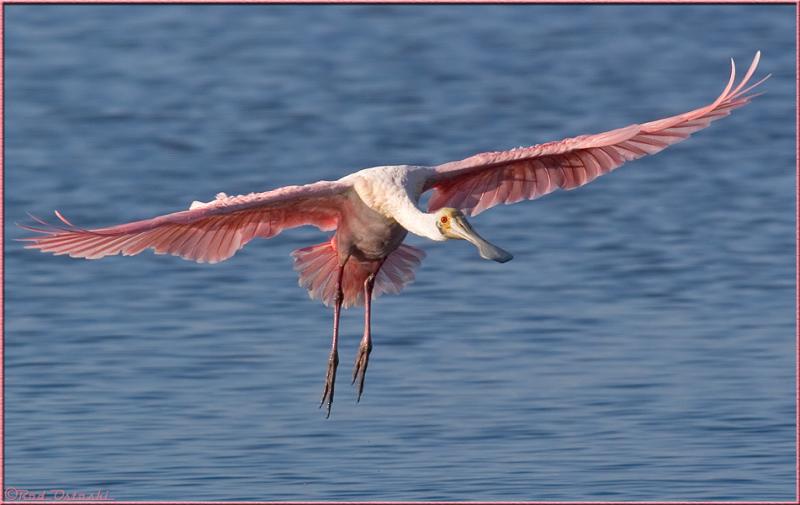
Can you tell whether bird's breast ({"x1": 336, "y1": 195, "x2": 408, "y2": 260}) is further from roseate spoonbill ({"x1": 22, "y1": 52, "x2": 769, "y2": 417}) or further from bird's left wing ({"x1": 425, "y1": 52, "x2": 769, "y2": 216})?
bird's left wing ({"x1": 425, "y1": 52, "x2": 769, "y2": 216})

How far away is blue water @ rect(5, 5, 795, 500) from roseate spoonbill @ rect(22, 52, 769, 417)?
0.82m

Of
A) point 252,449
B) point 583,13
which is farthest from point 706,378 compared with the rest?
point 583,13

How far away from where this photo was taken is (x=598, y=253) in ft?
48.2

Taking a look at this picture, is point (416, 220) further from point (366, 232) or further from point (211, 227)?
point (211, 227)

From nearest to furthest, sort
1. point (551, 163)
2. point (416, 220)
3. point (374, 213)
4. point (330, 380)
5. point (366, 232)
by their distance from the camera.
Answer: point (416, 220) < point (374, 213) < point (366, 232) < point (330, 380) < point (551, 163)

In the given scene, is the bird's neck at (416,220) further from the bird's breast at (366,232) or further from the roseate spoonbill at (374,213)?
the bird's breast at (366,232)

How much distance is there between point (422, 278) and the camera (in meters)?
13.8

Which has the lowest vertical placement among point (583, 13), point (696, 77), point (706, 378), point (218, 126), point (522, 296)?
point (706, 378)

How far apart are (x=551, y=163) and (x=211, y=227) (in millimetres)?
2056

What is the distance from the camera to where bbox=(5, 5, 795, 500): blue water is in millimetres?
9789

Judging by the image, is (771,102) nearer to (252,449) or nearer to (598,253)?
(598,253)

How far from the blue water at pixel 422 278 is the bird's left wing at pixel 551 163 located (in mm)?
1365

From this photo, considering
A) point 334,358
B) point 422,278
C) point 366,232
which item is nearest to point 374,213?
point 366,232

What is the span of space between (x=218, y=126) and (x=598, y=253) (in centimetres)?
672
